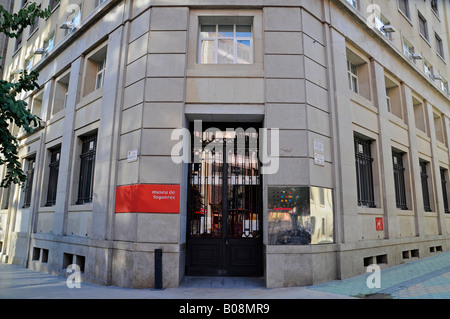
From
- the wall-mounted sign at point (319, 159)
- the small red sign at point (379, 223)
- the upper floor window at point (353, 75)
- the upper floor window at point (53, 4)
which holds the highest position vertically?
the upper floor window at point (53, 4)

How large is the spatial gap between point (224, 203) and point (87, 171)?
18.4 feet

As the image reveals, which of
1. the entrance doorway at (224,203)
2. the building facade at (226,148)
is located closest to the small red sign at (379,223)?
the building facade at (226,148)

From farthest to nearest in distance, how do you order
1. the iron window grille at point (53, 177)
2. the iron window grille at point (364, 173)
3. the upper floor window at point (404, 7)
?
the upper floor window at point (404, 7)
the iron window grille at point (53, 177)
the iron window grille at point (364, 173)

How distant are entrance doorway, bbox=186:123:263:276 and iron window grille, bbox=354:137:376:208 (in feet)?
13.6

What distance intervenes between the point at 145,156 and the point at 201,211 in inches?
92.8

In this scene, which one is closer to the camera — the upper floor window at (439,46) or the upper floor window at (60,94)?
the upper floor window at (60,94)

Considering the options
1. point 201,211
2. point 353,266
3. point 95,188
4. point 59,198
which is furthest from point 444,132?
point 59,198

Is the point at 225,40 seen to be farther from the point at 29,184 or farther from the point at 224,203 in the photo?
the point at 29,184

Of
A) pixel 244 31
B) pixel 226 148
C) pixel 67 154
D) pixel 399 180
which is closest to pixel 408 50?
pixel 399 180

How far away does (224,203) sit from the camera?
9398 millimetres

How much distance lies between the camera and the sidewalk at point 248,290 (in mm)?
7004

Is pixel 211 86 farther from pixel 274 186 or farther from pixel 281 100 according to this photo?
pixel 274 186

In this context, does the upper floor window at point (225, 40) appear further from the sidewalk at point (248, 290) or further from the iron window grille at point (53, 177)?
the iron window grille at point (53, 177)

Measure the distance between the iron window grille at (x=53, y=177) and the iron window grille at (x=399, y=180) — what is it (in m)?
14.8
